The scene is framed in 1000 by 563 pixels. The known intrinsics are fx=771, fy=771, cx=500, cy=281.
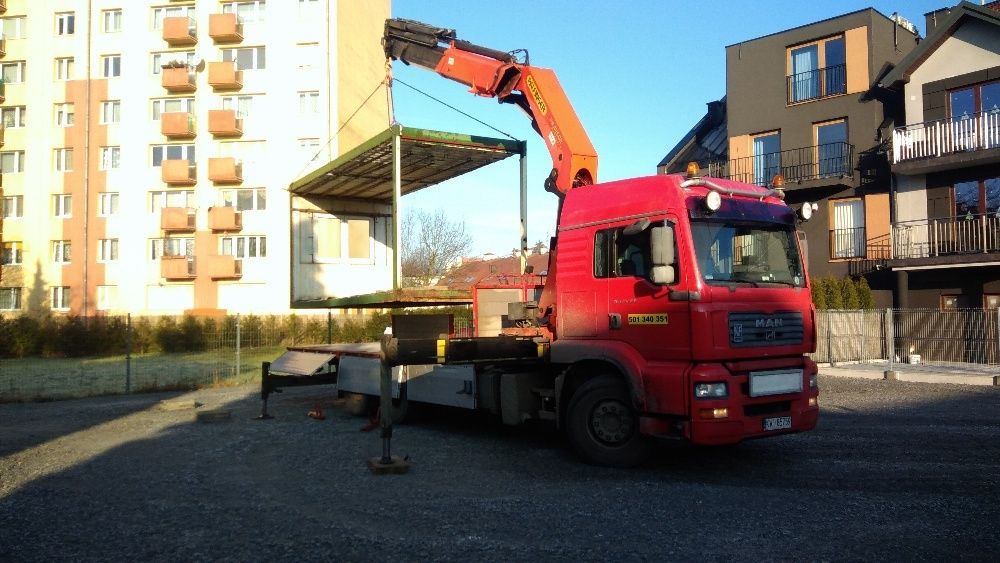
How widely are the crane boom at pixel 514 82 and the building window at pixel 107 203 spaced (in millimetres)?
34897

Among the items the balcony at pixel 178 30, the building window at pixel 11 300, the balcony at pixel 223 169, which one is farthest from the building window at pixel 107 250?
the balcony at pixel 178 30

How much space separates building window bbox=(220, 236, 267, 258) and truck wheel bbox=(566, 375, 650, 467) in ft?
114

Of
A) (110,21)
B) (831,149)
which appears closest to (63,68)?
(110,21)

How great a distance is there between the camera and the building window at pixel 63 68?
4334cm

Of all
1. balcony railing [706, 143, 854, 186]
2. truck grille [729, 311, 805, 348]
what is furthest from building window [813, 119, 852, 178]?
truck grille [729, 311, 805, 348]

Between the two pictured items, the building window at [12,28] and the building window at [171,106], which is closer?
the building window at [171,106]

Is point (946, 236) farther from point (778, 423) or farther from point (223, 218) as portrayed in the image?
point (223, 218)

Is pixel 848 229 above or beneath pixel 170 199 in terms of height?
beneath

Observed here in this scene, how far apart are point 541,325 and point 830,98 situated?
68.9ft

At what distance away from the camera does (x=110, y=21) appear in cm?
4309

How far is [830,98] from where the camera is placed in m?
25.9

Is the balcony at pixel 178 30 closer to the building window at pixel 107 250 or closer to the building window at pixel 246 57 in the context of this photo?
the building window at pixel 246 57

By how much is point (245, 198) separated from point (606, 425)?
36418 millimetres

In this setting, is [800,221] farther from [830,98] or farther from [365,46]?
[365,46]
